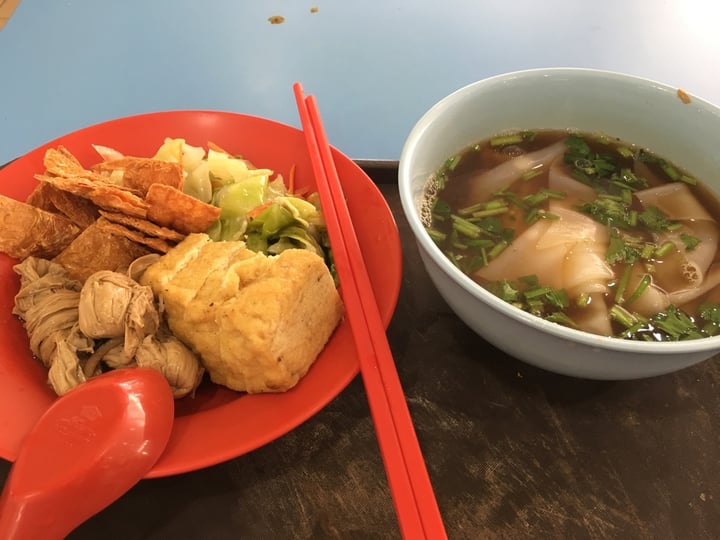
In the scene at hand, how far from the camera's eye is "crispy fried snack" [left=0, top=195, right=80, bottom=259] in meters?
1.11

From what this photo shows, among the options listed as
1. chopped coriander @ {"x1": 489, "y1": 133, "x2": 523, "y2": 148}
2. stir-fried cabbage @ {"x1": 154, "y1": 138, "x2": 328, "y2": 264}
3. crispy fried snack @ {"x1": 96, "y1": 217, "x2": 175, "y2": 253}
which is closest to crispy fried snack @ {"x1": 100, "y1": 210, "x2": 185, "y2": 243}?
crispy fried snack @ {"x1": 96, "y1": 217, "x2": 175, "y2": 253}

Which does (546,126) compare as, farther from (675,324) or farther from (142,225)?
(142,225)

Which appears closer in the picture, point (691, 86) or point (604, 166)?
point (604, 166)

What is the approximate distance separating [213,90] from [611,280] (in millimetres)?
1366

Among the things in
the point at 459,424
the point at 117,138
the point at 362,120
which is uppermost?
the point at 117,138

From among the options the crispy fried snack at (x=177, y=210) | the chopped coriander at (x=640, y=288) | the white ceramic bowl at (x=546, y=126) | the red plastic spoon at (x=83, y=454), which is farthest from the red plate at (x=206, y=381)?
the chopped coriander at (x=640, y=288)

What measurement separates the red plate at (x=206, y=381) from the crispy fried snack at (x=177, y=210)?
29 centimetres

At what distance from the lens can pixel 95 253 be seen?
1117mm

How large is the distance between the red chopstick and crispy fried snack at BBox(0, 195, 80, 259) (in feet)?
1.76

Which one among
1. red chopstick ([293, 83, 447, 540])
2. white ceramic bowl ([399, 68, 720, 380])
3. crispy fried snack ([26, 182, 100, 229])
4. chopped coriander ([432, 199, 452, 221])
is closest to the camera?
red chopstick ([293, 83, 447, 540])

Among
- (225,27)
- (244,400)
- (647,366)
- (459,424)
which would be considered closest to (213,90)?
(225,27)

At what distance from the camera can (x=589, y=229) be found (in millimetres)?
1066

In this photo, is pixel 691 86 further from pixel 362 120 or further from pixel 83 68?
pixel 83 68

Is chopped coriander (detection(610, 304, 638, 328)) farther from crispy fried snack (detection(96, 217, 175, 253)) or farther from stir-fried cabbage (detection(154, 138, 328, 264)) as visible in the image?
crispy fried snack (detection(96, 217, 175, 253))
